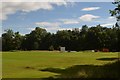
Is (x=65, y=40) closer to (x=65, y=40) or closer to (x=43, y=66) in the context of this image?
(x=65, y=40)

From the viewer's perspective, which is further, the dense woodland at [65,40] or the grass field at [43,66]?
the dense woodland at [65,40]

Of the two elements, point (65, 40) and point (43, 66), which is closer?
point (43, 66)

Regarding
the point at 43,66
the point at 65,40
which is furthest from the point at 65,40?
the point at 43,66

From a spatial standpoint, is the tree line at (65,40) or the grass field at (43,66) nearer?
the grass field at (43,66)

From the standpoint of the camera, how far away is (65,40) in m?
153

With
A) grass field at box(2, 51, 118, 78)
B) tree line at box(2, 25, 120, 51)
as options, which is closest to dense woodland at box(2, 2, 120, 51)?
tree line at box(2, 25, 120, 51)

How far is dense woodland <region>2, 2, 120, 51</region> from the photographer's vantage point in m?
144

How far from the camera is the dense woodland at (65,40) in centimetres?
14375

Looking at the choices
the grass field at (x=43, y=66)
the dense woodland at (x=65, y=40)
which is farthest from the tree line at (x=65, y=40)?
the grass field at (x=43, y=66)

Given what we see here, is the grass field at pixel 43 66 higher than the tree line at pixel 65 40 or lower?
lower

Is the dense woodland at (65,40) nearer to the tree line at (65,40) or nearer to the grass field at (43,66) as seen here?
the tree line at (65,40)

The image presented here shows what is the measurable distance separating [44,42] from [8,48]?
67.2 feet

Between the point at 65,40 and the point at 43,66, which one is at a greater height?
the point at 65,40

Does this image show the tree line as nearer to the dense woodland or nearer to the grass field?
the dense woodland
